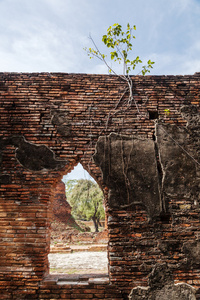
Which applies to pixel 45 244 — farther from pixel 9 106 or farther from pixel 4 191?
pixel 9 106

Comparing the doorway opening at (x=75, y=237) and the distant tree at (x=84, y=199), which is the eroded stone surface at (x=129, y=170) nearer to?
the doorway opening at (x=75, y=237)

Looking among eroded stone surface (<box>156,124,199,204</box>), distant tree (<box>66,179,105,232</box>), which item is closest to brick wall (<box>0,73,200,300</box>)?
eroded stone surface (<box>156,124,199,204</box>)

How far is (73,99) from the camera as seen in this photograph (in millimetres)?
4281

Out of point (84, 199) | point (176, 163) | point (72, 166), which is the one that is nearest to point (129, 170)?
point (176, 163)

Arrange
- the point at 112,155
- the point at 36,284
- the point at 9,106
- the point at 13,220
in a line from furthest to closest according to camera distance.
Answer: the point at 9,106
the point at 112,155
the point at 13,220
the point at 36,284

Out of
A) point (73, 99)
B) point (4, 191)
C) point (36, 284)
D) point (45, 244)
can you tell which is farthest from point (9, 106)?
point (36, 284)

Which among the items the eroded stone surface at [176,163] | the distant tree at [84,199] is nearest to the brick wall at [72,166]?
the eroded stone surface at [176,163]

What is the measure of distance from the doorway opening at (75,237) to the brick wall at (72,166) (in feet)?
2.37

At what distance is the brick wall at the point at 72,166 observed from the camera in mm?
3453

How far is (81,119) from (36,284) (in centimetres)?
283

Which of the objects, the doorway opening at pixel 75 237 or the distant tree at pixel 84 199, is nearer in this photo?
the doorway opening at pixel 75 237

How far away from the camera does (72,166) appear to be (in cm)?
412

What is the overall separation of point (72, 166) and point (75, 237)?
9639 millimetres

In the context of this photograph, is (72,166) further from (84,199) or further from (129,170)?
(84,199)
